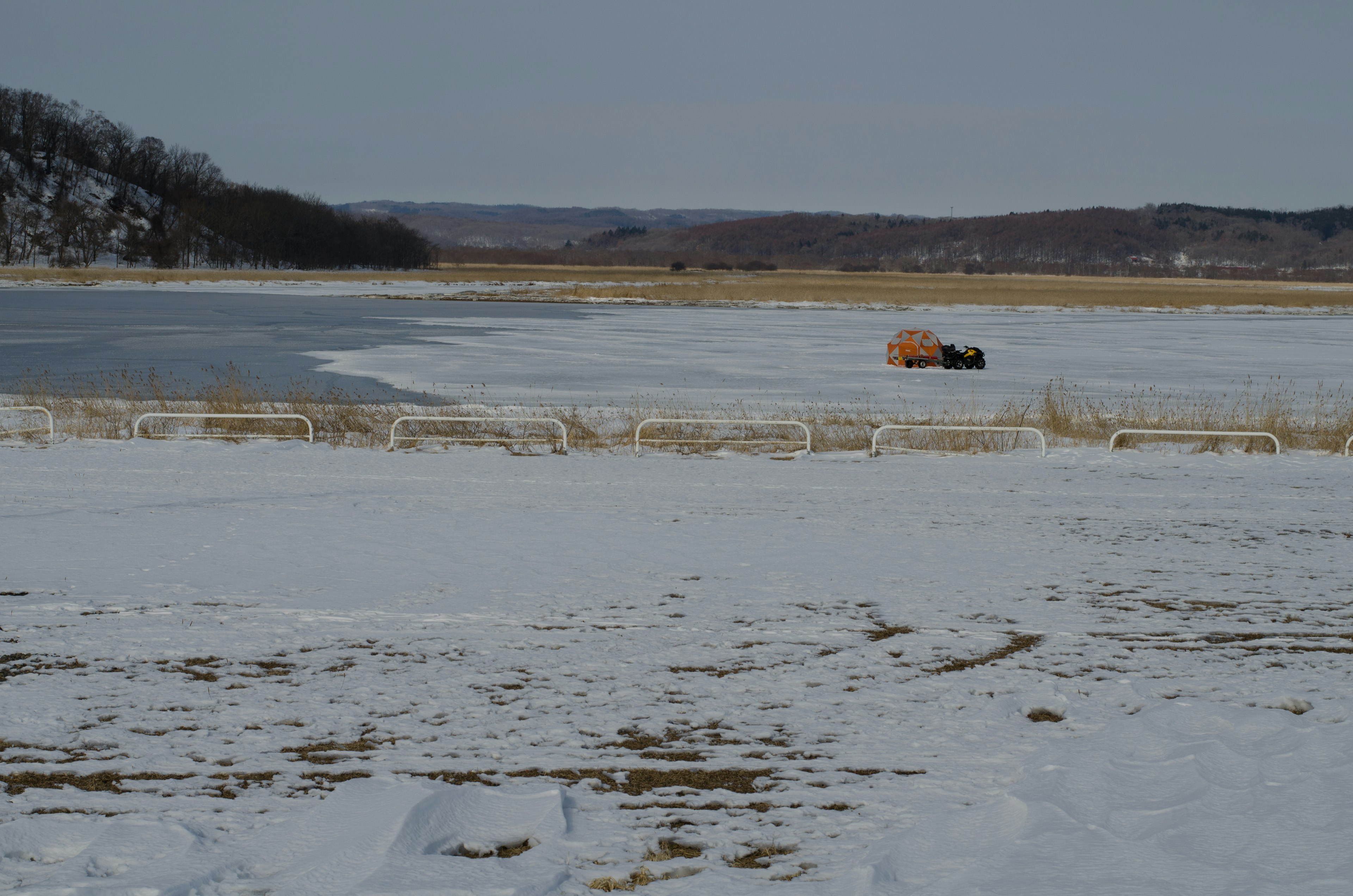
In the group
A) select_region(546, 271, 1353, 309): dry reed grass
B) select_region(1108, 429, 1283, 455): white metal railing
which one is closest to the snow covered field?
select_region(1108, 429, 1283, 455): white metal railing

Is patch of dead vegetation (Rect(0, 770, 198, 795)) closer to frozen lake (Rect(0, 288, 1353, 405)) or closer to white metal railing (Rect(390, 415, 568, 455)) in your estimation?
white metal railing (Rect(390, 415, 568, 455))

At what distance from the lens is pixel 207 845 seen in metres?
4.39

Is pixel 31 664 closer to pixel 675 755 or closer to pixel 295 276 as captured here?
pixel 675 755

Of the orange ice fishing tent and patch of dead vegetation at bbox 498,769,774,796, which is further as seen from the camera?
the orange ice fishing tent

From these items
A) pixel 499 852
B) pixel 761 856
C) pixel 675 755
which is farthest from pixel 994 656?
pixel 499 852

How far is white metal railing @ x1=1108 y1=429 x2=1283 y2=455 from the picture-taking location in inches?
573

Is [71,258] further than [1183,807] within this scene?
Yes

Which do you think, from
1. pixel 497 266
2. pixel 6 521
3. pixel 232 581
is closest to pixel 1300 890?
pixel 232 581

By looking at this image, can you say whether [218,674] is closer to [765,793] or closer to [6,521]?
[765,793]

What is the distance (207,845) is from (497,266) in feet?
613

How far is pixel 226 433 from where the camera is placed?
1631 centimetres

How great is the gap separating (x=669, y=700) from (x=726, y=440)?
32.8 ft

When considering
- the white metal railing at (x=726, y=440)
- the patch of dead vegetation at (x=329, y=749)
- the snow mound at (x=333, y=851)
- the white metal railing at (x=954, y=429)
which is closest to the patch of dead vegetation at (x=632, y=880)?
the snow mound at (x=333, y=851)

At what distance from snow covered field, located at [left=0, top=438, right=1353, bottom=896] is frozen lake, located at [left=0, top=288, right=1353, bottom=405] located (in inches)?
483
